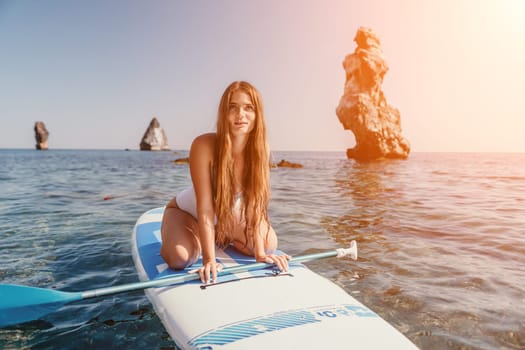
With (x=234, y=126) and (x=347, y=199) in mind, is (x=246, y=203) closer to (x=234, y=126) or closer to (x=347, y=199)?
(x=234, y=126)

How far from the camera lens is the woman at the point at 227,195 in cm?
317

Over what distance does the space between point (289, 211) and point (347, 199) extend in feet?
10.4

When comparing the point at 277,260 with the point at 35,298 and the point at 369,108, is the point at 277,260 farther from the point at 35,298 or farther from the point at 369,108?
the point at 369,108

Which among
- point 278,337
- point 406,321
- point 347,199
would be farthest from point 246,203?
point 347,199

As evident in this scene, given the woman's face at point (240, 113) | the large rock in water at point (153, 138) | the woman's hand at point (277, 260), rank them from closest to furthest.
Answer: the woman's face at point (240, 113) → the woman's hand at point (277, 260) → the large rock in water at point (153, 138)

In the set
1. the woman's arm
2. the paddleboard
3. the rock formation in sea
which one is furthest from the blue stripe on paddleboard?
the rock formation in sea

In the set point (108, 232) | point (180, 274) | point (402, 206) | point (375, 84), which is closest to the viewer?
point (180, 274)

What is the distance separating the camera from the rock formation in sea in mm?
129750

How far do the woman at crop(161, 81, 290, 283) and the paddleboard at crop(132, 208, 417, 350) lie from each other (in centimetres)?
25

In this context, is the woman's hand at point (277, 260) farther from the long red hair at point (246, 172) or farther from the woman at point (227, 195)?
the long red hair at point (246, 172)

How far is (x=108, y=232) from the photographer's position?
6.91 m

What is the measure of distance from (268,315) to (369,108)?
53.8 m

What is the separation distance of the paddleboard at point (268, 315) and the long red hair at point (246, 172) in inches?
23.0

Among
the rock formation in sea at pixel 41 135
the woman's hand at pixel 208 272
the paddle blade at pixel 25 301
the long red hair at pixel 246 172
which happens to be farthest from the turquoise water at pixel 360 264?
the rock formation in sea at pixel 41 135
